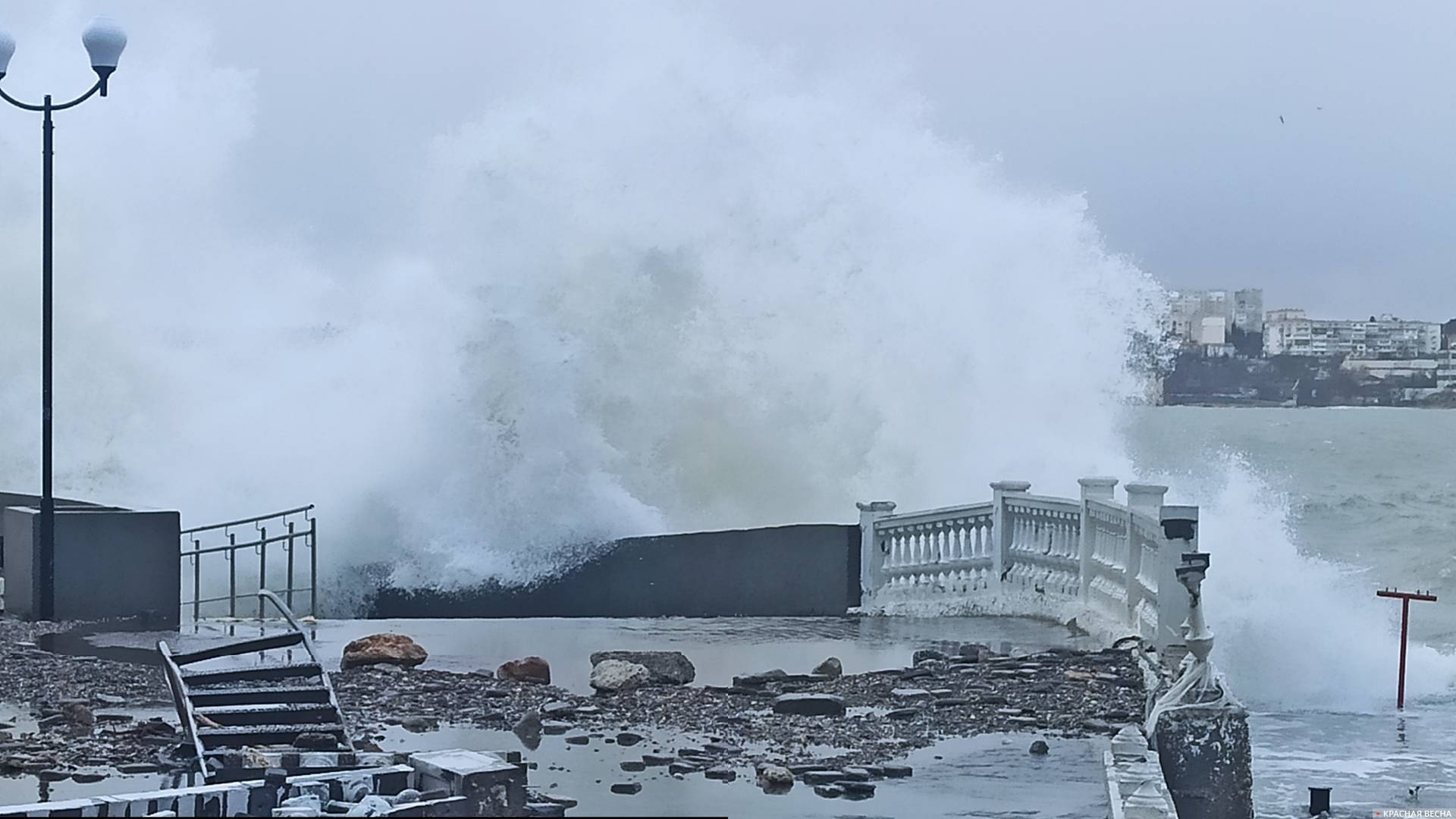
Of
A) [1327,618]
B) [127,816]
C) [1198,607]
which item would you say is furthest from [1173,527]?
[1327,618]

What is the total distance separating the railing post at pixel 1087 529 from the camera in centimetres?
1627

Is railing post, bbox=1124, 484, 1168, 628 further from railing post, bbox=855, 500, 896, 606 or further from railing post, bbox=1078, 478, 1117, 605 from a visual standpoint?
railing post, bbox=855, 500, 896, 606

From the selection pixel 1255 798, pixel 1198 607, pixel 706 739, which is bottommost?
pixel 1255 798

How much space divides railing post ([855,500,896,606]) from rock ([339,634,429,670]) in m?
5.03

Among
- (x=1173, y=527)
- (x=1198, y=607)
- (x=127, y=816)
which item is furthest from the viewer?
(x=1173, y=527)

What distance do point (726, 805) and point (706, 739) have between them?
182 cm

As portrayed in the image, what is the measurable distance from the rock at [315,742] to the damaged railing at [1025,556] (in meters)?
6.24

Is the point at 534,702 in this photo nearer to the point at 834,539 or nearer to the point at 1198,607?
the point at 1198,607


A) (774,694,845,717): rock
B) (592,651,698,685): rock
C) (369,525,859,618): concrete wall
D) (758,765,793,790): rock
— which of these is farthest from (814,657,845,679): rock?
(369,525,859,618): concrete wall

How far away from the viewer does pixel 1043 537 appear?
1714 cm

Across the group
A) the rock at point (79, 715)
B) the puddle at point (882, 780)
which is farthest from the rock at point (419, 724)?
the rock at point (79, 715)

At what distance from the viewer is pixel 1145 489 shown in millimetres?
14797

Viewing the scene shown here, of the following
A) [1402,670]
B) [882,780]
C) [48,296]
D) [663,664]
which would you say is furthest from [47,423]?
[1402,670]

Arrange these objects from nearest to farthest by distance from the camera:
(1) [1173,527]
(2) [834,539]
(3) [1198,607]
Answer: (3) [1198,607]
(1) [1173,527]
(2) [834,539]
